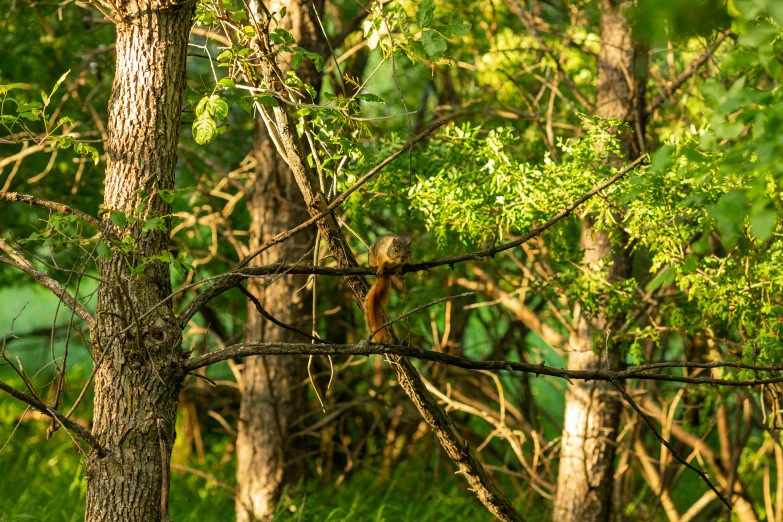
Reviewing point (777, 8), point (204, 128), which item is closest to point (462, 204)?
point (204, 128)

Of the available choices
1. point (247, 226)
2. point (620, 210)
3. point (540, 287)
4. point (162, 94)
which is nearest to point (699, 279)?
point (620, 210)

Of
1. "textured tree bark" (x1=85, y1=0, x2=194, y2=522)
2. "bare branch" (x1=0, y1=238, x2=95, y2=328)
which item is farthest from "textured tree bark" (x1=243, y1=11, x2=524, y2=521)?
"bare branch" (x1=0, y1=238, x2=95, y2=328)

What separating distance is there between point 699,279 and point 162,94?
2077 mm

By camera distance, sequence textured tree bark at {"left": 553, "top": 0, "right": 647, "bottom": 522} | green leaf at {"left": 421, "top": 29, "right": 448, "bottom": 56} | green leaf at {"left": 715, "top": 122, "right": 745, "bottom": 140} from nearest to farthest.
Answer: green leaf at {"left": 715, "top": 122, "right": 745, "bottom": 140} < green leaf at {"left": 421, "top": 29, "right": 448, "bottom": 56} < textured tree bark at {"left": 553, "top": 0, "right": 647, "bottom": 522}

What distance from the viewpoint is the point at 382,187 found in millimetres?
3568

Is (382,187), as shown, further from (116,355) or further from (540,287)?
(116,355)

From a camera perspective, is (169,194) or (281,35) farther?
(281,35)

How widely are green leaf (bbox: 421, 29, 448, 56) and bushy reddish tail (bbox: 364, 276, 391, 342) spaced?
807 mm

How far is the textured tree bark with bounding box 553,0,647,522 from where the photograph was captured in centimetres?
419

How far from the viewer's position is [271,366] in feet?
16.3

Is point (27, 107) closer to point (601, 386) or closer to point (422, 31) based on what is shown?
point (422, 31)

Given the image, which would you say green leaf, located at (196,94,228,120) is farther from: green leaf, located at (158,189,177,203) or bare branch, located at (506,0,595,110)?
bare branch, located at (506,0,595,110)

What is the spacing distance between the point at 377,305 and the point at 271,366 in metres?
2.43

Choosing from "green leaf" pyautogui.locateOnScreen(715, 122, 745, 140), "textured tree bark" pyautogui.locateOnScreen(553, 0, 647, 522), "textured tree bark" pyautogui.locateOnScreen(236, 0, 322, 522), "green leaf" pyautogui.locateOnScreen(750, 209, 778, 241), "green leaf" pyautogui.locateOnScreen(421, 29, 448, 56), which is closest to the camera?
"green leaf" pyautogui.locateOnScreen(750, 209, 778, 241)
